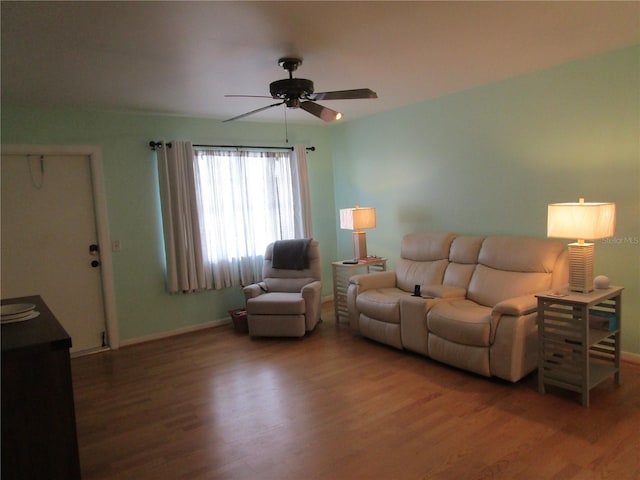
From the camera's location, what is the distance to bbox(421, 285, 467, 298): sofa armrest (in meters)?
3.66

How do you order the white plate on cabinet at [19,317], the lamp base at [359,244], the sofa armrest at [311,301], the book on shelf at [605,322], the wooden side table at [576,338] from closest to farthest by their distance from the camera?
the white plate on cabinet at [19,317], the wooden side table at [576,338], the book on shelf at [605,322], the sofa armrest at [311,301], the lamp base at [359,244]

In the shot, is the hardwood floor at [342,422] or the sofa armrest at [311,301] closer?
the hardwood floor at [342,422]

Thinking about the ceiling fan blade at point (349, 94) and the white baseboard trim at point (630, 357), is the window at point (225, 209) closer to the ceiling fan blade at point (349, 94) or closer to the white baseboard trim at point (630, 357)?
the ceiling fan blade at point (349, 94)

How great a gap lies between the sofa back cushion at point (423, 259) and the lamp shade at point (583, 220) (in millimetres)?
1333

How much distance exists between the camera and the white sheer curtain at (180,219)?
14.9 ft

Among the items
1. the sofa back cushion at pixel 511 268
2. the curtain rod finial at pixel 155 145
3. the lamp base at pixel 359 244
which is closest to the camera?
the sofa back cushion at pixel 511 268

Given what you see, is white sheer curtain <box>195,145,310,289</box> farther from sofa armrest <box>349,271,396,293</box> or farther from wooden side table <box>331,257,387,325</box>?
sofa armrest <box>349,271,396,293</box>

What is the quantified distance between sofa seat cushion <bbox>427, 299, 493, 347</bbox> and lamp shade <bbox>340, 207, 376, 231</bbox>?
58.7 inches

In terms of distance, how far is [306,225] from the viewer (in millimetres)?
5535

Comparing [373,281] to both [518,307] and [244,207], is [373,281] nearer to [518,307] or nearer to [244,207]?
[518,307]

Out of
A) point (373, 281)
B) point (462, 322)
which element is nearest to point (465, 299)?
point (462, 322)

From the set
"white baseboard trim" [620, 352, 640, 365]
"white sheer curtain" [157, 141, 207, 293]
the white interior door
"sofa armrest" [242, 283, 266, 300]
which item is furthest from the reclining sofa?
the white interior door

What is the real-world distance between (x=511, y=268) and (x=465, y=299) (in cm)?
48

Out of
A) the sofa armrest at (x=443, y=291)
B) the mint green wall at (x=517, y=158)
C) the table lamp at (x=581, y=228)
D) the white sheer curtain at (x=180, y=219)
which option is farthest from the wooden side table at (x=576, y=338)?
the white sheer curtain at (x=180, y=219)
